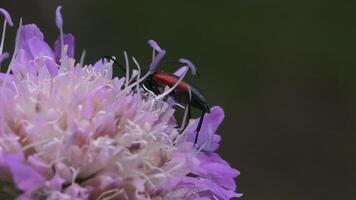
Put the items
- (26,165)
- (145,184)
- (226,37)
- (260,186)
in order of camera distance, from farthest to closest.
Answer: (226,37) < (260,186) < (145,184) < (26,165)

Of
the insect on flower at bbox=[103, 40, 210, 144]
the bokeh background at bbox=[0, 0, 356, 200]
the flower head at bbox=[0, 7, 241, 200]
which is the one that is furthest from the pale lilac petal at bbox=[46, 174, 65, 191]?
the bokeh background at bbox=[0, 0, 356, 200]

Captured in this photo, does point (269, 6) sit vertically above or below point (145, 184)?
below

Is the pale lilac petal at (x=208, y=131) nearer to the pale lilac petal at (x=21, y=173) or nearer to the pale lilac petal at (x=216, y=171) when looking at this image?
the pale lilac petal at (x=216, y=171)

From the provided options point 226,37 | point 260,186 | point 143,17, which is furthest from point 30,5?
point 260,186

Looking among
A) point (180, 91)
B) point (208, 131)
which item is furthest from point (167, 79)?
point (208, 131)

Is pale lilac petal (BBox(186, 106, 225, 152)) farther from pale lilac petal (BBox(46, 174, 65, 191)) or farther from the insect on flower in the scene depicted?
pale lilac petal (BBox(46, 174, 65, 191))

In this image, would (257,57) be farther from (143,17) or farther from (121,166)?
(121,166)

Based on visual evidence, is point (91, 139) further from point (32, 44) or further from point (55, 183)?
point (32, 44)
